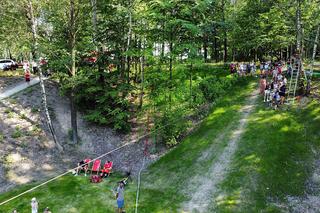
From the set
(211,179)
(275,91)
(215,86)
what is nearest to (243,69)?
(215,86)

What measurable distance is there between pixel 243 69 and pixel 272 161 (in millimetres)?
16390

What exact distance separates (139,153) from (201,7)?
436 inches

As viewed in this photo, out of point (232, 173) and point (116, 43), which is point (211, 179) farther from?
point (116, 43)

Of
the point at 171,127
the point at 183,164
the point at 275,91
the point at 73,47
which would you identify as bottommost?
the point at 183,164

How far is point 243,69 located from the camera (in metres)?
32.2

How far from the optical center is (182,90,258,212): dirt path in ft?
50.6

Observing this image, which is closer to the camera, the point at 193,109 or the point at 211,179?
the point at 211,179

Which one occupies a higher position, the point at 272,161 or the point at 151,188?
the point at 272,161

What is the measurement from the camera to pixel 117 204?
49.8 ft

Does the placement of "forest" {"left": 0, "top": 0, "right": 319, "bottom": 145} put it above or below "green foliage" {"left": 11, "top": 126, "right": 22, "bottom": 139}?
above

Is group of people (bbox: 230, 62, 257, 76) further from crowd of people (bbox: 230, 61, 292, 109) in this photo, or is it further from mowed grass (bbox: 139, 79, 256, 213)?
mowed grass (bbox: 139, 79, 256, 213)

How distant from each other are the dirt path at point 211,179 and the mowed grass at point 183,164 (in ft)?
1.12

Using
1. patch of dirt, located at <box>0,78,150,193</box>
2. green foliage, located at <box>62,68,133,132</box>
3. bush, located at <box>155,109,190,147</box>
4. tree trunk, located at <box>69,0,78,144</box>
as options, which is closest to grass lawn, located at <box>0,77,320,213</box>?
bush, located at <box>155,109,190,147</box>

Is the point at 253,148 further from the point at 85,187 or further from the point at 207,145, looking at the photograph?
the point at 85,187
